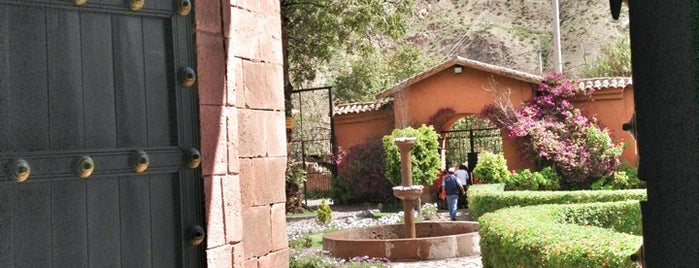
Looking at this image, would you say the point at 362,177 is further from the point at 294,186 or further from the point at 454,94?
the point at 294,186

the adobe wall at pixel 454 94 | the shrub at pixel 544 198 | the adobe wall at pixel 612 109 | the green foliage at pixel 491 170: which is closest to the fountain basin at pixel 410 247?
the shrub at pixel 544 198

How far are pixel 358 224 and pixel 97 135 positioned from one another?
53.3ft

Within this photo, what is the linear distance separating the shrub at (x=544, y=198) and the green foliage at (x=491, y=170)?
4.50m

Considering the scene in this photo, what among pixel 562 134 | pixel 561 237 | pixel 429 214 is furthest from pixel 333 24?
pixel 561 237

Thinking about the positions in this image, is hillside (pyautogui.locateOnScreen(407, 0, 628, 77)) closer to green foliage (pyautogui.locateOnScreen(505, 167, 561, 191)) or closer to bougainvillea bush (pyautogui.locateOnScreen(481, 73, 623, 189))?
bougainvillea bush (pyautogui.locateOnScreen(481, 73, 623, 189))

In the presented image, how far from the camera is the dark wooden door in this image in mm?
2992

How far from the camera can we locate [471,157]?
25.0 metres

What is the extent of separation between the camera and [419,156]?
24.5 metres

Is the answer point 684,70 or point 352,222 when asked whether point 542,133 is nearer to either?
point 352,222

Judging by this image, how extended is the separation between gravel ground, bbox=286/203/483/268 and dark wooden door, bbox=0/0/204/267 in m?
9.65

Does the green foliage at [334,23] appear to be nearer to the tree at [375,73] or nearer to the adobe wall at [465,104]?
the adobe wall at [465,104]

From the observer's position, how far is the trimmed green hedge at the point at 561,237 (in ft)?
21.8

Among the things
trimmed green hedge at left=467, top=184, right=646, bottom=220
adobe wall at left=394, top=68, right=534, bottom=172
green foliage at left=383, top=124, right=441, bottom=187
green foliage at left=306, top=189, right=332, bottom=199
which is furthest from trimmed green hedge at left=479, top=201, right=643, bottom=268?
green foliage at left=306, top=189, right=332, bottom=199

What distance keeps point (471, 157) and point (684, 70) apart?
78.9ft
